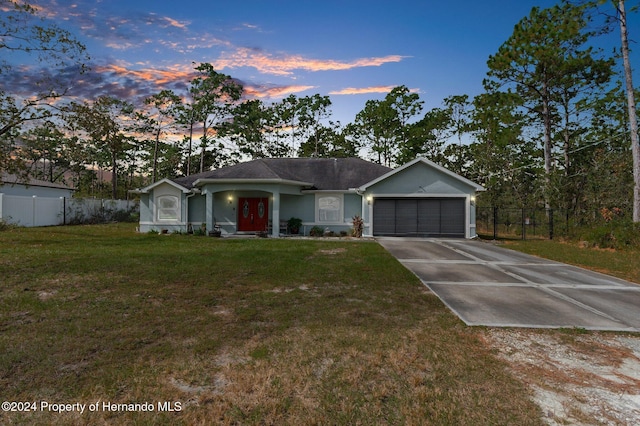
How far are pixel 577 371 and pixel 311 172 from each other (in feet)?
63.4

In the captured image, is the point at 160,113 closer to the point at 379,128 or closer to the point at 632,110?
the point at 379,128

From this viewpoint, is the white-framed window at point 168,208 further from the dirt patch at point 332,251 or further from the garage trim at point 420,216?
the garage trim at point 420,216

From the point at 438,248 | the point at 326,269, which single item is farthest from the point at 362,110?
the point at 326,269

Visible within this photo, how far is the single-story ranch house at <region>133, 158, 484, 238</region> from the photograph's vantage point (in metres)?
18.2

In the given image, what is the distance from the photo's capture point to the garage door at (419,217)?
60.3 ft

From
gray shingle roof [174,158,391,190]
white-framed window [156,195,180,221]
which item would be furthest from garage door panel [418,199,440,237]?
white-framed window [156,195,180,221]

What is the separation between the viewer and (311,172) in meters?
22.0

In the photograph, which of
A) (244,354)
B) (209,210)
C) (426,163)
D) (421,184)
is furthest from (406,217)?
(244,354)

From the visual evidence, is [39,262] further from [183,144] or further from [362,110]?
[362,110]

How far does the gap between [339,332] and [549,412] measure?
2540 millimetres

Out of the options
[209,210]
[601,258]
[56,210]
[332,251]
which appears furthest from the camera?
[56,210]

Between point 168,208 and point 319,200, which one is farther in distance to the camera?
point 168,208

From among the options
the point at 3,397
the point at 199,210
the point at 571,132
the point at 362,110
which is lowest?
the point at 3,397

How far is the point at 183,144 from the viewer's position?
3975 cm
